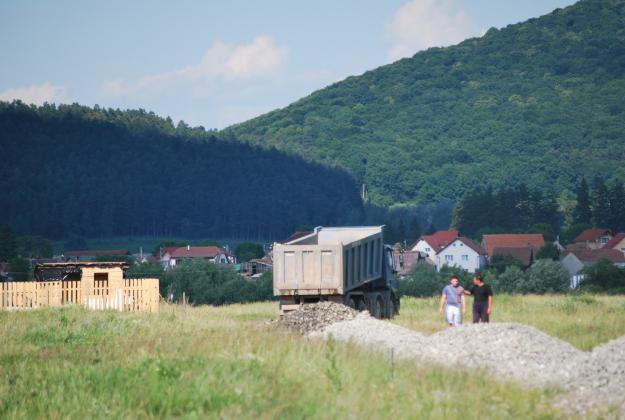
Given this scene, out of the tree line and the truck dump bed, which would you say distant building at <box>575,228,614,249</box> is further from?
the truck dump bed

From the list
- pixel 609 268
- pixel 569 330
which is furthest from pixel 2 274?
pixel 569 330

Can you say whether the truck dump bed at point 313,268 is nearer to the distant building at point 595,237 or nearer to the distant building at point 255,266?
the distant building at point 255,266

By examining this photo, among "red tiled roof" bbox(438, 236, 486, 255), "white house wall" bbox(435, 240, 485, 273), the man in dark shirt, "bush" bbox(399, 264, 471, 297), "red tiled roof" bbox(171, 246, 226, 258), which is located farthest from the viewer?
"red tiled roof" bbox(438, 236, 486, 255)

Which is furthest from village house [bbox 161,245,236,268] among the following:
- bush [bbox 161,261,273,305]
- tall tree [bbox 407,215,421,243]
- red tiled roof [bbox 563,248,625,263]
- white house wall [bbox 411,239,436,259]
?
red tiled roof [bbox 563,248,625,263]

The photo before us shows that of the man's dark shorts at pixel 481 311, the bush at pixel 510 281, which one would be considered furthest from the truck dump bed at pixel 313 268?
the bush at pixel 510 281

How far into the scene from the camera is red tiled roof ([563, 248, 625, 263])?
145 m

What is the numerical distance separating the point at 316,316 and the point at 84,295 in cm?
1251

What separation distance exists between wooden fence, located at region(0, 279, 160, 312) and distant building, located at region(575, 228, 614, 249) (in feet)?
450

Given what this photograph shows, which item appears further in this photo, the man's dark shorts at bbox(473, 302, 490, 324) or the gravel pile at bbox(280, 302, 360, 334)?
→ the gravel pile at bbox(280, 302, 360, 334)

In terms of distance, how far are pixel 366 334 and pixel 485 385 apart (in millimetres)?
6633

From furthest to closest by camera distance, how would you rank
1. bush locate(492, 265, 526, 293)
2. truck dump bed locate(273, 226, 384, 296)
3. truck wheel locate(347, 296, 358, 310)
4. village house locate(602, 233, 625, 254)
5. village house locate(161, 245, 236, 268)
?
1. village house locate(161, 245, 236, 268)
2. village house locate(602, 233, 625, 254)
3. bush locate(492, 265, 526, 293)
4. truck wheel locate(347, 296, 358, 310)
5. truck dump bed locate(273, 226, 384, 296)

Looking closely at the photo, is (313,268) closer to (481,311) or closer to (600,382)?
(481,311)

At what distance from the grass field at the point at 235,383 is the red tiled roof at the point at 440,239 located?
494 feet

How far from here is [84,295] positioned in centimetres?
3759
